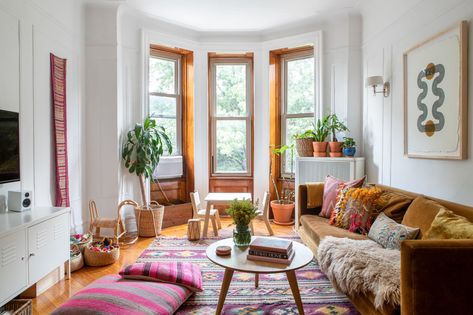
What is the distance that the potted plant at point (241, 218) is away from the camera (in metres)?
2.37

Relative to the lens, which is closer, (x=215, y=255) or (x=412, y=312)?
(x=412, y=312)

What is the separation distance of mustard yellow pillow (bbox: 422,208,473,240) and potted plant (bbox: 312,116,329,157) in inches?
91.3

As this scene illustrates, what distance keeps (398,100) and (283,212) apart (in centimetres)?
237

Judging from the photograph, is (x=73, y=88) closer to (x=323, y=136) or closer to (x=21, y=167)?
(x=21, y=167)

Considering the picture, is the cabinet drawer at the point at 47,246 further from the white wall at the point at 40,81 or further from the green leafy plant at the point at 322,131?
the green leafy plant at the point at 322,131

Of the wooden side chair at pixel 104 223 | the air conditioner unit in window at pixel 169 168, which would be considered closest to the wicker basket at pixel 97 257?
the wooden side chair at pixel 104 223

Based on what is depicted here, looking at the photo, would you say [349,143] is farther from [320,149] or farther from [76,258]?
[76,258]

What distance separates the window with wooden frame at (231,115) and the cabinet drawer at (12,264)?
11.1ft

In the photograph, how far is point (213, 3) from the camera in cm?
421

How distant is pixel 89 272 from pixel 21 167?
117 cm

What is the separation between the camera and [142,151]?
4.23 meters

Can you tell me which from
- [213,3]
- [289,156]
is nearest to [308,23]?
[213,3]

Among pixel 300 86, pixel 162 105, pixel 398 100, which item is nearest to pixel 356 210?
pixel 398 100

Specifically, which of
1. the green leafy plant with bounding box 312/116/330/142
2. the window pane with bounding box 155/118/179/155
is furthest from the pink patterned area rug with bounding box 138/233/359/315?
the window pane with bounding box 155/118/179/155
